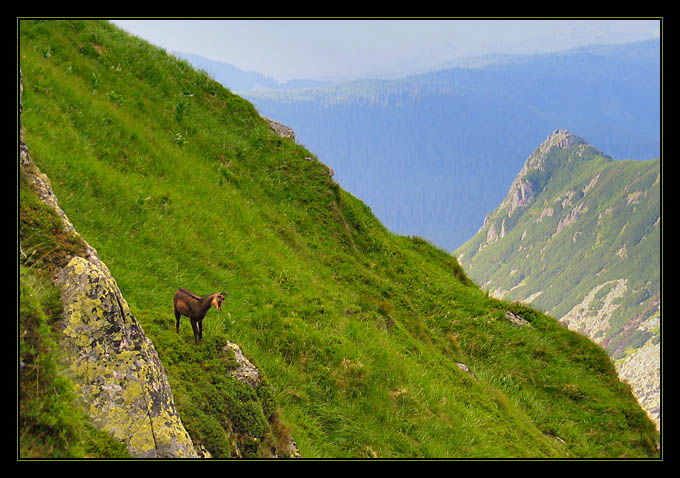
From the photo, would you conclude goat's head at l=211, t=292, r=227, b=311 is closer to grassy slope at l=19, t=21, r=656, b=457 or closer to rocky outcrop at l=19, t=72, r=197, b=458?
rocky outcrop at l=19, t=72, r=197, b=458

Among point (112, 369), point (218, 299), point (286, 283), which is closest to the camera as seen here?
point (112, 369)

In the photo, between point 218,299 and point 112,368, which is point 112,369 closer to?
point 112,368

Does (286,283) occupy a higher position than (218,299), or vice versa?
(286,283)

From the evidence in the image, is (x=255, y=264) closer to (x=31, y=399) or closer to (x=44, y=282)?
(x=44, y=282)

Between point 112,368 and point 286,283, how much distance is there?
27.3 ft

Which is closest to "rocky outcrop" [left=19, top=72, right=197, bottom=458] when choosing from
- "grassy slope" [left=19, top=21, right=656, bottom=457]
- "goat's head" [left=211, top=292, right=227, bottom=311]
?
"grassy slope" [left=19, top=21, right=656, bottom=457]

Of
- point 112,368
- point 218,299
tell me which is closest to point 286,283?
point 218,299

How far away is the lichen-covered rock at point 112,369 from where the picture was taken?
4824 millimetres

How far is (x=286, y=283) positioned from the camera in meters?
13.3

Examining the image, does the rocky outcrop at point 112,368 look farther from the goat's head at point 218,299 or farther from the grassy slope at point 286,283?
the goat's head at point 218,299

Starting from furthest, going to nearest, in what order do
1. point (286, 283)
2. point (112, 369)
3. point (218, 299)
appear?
point (286, 283)
point (218, 299)
point (112, 369)

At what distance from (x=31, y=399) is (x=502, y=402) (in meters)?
12.2

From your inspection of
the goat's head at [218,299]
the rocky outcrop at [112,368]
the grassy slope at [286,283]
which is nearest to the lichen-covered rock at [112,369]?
the rocky outcrop at [112,368]

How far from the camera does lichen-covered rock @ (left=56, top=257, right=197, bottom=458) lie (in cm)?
482
